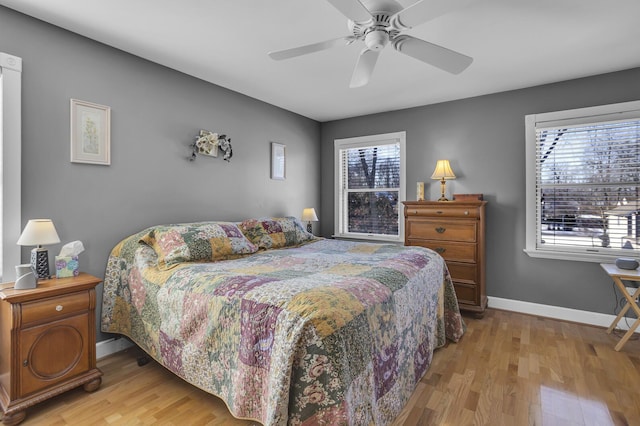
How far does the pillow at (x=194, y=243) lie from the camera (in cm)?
225

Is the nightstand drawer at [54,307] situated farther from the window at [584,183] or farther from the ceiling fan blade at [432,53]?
the window at [584,183]


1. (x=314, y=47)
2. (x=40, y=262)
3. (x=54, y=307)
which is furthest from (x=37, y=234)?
(x=314, y=47)

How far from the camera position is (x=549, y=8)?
203cm

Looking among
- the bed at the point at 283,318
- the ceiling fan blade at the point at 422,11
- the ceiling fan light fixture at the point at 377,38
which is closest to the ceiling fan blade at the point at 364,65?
the ceiling fan light fixture at the point at 377,38

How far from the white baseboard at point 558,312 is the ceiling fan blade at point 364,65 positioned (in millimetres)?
2855

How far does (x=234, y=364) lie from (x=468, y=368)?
5.51ft

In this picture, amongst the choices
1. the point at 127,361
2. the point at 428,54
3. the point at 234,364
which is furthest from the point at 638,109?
the point at 127,361

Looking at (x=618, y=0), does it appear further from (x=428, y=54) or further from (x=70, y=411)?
(x=70, y=411)

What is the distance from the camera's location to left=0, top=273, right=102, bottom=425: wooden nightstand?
175 centimetres

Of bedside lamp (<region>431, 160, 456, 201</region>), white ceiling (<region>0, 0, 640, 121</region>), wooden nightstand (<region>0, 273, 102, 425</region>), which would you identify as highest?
white ceiling (<region>0, 0, 640, 121</region>)

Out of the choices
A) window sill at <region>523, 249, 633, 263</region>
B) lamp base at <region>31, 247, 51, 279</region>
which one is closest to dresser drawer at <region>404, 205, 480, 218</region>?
window sill at <region>523, 249, 633, 263</region>

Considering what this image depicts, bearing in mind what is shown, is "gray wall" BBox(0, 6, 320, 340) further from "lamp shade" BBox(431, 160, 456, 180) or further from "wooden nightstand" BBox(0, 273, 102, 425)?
"lamp shade" BBox(431, 160, 456, 180)

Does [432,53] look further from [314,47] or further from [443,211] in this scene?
[443,211]

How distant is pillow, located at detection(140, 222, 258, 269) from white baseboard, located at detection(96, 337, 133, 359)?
0.87 meters
